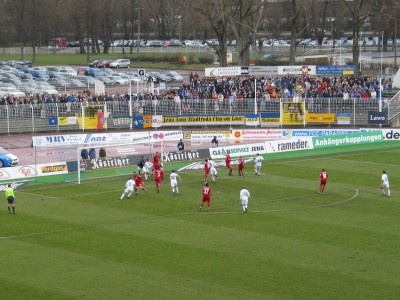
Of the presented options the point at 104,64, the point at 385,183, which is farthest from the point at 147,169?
the point at 104,64

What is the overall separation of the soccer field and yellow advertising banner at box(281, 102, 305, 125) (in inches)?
766

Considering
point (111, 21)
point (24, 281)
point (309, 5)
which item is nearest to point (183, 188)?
point (24, 281)

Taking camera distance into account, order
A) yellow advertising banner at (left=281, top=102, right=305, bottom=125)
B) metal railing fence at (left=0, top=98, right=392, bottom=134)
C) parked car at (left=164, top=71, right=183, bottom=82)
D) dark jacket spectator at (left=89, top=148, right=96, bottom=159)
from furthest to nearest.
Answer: parked car at (left=164, top=71, right=183, bottom=82) < yellow advertising banner at (left=281, top=102, right=305, bottom=125) < metal railing fence at (left=0, top=98, right=392, bottom=134) < dark jacket spectator at (left=89, top=148, right=96, bottom=159)

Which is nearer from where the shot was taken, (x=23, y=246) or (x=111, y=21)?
Result: (x=23, y=246)

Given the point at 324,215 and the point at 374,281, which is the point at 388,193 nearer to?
the point at 324,215

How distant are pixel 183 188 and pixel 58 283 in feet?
64.7

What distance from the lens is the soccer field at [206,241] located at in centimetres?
2706

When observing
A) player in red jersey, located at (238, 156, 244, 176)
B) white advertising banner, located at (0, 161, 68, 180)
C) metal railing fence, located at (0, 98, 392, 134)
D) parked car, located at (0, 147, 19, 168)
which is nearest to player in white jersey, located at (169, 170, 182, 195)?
player in red jersey, located at (238, 156, 244, 176)

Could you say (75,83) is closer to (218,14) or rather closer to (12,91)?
(12,91)

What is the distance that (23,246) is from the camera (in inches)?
1304

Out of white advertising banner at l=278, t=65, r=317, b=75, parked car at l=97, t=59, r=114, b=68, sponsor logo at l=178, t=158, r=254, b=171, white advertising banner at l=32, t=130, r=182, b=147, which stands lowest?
sponsor logo at l=178, t=158, r=254, b=171

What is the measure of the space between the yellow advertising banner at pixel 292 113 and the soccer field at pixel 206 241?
1945cm

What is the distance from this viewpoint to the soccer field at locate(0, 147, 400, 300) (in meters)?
27.1

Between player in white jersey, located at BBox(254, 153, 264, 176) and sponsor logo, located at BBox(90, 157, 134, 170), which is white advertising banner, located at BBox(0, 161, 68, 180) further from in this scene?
player in white jersey, located at BBox(254, 153, 264, 176)
